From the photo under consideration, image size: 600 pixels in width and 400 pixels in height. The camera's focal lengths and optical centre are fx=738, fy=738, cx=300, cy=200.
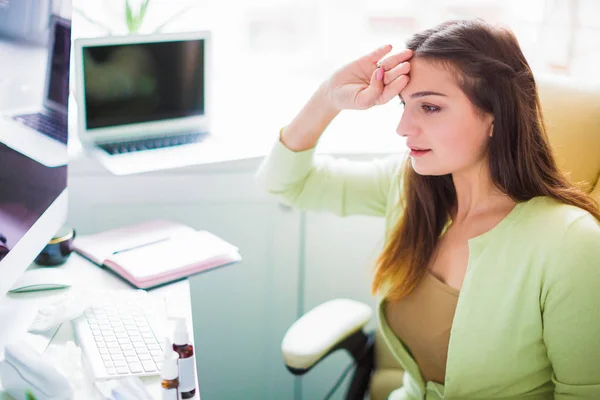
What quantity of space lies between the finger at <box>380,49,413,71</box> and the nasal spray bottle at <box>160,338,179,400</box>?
2.17 ft

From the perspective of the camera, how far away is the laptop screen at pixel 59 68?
4.32ft

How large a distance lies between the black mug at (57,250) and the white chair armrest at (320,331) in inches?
19.1

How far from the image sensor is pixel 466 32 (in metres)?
1.27

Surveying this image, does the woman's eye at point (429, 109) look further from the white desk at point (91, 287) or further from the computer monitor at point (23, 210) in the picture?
the computer monitor at point (23, 210)

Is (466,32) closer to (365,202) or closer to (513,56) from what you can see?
(513,56)

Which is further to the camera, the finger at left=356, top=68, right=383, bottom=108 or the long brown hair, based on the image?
the finger at left=356, top=68, right=383, bottom=108

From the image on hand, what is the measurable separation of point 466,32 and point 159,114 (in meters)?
0.88

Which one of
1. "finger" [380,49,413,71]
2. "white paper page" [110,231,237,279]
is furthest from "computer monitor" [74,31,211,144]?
"finger" [380,49,413,71]

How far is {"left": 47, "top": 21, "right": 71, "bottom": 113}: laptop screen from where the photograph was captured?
132 centimetres

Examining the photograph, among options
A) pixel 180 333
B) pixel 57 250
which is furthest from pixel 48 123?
pixel 180 333

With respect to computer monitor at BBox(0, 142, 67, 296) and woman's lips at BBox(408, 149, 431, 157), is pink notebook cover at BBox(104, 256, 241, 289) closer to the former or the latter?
computer monitor at BBox(0, 142, 67, 296)

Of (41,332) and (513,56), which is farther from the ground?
(513,56)

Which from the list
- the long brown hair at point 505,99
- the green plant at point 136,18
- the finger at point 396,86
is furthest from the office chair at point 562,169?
the green plant at point 136,18

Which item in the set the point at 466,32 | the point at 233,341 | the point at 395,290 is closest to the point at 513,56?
the point at 466,32
